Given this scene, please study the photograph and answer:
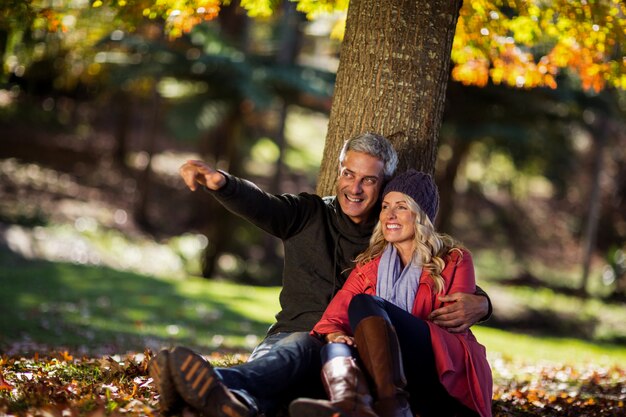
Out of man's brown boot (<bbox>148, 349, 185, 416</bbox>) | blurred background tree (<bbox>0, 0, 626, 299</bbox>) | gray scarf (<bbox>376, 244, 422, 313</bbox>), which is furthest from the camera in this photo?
blurred background tree (<bbox>0, 0, 626, 299</bbox>)

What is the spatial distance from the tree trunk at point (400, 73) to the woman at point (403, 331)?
0.80 metres

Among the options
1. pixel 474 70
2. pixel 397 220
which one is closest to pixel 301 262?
pixel 397 220

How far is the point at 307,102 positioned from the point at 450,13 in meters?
10.4

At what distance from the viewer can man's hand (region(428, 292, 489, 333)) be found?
4078 mm

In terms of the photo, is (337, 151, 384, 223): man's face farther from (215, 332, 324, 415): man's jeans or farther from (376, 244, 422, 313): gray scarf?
(215, 332, 324, 415): man's jeans

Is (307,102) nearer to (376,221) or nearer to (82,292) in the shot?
(82,292)

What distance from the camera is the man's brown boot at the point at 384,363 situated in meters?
3.66

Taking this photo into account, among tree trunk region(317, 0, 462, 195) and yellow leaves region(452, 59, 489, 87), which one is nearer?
tree trunk region(317, 0, 462, 195)

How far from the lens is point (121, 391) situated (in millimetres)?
4184

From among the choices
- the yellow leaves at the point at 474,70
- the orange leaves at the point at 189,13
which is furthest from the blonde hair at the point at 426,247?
the yellow leaves at the point at 474,70

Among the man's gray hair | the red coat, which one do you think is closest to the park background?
the red coat

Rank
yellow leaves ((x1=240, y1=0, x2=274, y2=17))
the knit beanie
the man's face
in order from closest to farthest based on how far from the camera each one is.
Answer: the knit beanie < the man's face < yellow leaves ((x1=240, y1=0, x2=274, y2=17))

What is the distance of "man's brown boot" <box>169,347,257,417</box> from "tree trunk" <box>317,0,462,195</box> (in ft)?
6.79

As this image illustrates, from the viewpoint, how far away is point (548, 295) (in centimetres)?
1792
